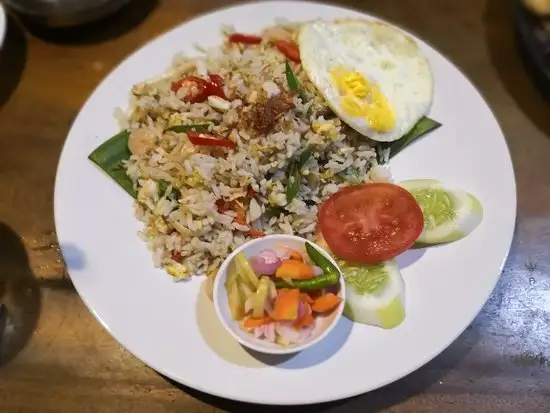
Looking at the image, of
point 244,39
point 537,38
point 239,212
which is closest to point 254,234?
point 239,212

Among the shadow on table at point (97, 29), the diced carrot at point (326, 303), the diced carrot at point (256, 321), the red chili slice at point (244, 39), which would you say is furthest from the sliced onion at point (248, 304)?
the shadow on table at point (97, 29)

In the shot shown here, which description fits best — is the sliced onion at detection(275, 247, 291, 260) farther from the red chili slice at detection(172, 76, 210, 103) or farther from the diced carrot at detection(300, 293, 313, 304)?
the red chili slice at detection(172, 76, 210, 103)

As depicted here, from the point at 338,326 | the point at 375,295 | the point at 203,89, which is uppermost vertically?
the point at 203,89

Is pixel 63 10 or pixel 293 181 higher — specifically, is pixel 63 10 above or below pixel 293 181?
above

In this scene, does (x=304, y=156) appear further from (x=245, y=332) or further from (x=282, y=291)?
(x=245, y=332)

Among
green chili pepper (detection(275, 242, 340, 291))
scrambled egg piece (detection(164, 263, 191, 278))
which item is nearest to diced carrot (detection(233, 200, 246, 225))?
scrambled egg piece (detection(164, 263, 191, 278))

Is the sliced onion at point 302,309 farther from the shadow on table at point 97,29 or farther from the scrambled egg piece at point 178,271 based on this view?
the shadow on table at point 97,29

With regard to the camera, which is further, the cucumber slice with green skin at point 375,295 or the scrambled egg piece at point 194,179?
the scrambled egg piece at point 194,179
